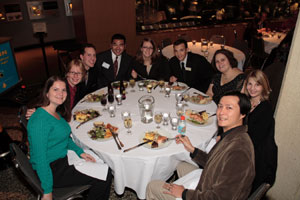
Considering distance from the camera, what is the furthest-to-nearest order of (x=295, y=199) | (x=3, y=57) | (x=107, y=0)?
(x=107, y=0)
(x=3, y=57)
(x=295, y=199)

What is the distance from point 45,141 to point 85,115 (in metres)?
0.62

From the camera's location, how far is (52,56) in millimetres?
8391

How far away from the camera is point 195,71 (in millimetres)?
3898

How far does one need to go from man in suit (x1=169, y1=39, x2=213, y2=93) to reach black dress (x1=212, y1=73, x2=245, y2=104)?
2.14 feet

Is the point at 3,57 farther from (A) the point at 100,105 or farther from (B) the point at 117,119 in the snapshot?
(B) the point at 117,119

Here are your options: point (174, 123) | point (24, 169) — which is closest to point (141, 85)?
point (174, 123)

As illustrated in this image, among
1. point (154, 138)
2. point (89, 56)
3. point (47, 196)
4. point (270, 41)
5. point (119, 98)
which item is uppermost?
point (89, 56)

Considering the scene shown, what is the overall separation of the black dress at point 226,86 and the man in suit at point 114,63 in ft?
5.19

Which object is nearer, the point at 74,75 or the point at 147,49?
the point at 74,75

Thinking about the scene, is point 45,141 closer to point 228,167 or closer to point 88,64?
point 228,167

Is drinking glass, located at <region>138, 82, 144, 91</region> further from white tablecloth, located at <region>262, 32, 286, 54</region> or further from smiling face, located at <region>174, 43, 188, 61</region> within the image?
white tablecloth, located at <region>262, 32, 286, 54</region>

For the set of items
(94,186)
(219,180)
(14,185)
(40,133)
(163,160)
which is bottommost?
(14,185)

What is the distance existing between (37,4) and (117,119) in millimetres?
8644

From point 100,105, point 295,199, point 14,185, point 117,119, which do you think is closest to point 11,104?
point 14,185
